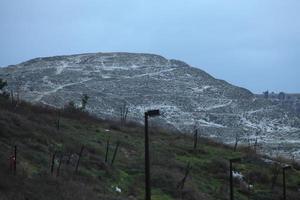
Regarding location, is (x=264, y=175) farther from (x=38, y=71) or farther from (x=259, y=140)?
(x=38, y=71)

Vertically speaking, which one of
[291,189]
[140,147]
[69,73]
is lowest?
[291,189]

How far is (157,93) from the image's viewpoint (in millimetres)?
88688

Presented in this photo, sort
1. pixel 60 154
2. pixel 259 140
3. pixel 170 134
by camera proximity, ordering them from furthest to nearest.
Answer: pixel 259 140
pixel 170 134
pixel 60 154

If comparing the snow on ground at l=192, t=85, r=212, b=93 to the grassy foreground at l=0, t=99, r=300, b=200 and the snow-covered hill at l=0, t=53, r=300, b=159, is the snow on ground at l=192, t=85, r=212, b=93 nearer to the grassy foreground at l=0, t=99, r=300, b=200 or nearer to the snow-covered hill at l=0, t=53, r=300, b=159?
the snow-covered hill at l=0, t=53, r=300, b=159

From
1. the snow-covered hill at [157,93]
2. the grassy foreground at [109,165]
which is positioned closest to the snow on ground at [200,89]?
the snow-covered hill at [157,93]

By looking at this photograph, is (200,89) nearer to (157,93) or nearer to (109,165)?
(157,93)

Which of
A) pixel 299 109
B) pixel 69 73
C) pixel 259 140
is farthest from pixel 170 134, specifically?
pixel 299 109

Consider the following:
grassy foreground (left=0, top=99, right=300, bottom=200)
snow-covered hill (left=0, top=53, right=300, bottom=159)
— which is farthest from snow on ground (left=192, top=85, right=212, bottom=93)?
grassy foreground (left=0, top=99, right=300, bottom=200)

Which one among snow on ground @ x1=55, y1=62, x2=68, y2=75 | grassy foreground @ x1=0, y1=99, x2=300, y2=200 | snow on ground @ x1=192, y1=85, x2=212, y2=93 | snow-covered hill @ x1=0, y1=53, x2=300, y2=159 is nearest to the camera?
grassy foreground @ x1=0, y1=99, x2=300, y2=200

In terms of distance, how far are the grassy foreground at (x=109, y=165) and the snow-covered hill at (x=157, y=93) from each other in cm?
2344

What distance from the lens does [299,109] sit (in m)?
132

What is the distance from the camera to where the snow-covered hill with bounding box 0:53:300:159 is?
78688 mm

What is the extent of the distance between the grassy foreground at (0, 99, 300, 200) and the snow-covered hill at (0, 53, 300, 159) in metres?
23.4

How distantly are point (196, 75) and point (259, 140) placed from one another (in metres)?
31.5
